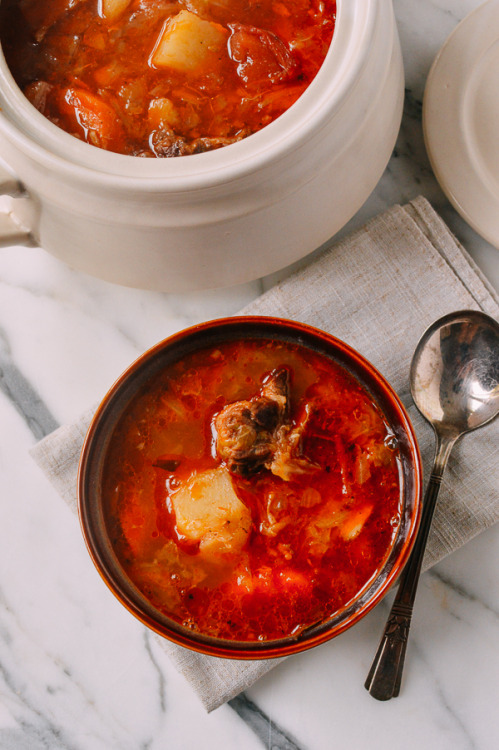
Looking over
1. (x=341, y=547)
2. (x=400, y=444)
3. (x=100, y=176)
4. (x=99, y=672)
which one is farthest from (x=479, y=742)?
(x=100, y=176)

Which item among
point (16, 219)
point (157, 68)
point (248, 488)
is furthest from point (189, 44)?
point (248, 488)

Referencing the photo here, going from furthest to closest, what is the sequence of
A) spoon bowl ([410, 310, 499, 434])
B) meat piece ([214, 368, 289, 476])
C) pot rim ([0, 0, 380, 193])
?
spoon bowl ([410, 310, 499, 434])
meat piece ([214, 368, 289, 476])
pot rim ([0, 0, 380, 193])

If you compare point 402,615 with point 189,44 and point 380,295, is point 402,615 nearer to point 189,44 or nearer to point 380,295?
point 380,295

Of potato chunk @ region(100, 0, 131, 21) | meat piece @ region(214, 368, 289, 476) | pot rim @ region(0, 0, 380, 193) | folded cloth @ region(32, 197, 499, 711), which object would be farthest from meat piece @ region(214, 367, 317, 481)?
potato chunk @ region(100, 0, 131, 21)

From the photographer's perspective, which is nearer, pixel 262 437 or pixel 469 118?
pixel 262 437

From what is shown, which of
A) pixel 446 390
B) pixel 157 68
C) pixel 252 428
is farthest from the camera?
pixel 446 390

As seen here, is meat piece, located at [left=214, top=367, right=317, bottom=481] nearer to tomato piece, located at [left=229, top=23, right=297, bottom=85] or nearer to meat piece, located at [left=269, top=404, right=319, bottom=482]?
meat piece, located at [left=269, top=404, right=319, bottom=482]
